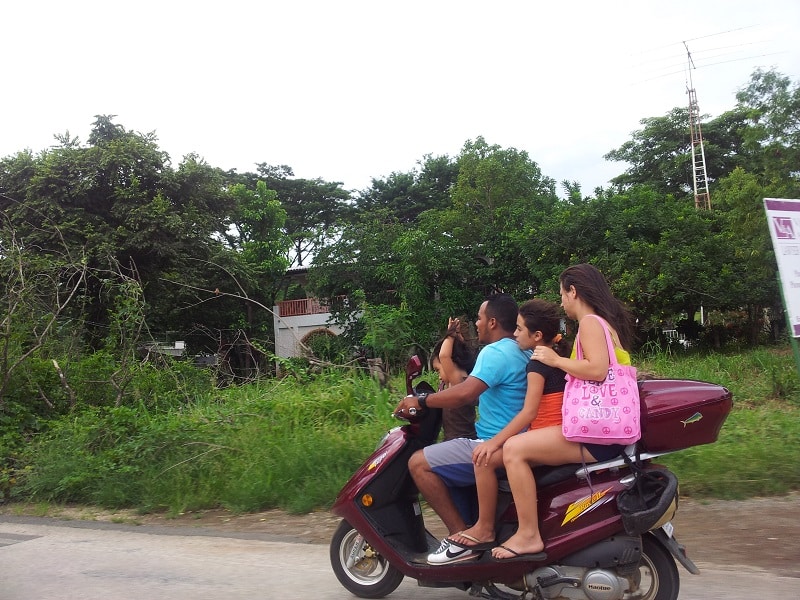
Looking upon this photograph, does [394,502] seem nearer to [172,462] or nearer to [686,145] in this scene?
[172,462]

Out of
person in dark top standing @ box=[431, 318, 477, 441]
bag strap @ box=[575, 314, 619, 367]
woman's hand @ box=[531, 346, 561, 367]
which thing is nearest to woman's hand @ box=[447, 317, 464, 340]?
person in dark top standing @ box=[431, 318, 477, 441]

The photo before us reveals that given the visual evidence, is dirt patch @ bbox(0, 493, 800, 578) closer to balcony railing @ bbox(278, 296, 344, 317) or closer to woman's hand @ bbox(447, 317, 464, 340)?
woman's hand @ bbox(447, 317, 464, 340)

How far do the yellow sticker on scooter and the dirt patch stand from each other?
173 cm

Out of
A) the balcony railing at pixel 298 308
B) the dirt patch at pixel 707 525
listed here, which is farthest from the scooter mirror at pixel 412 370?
the balcony railing at pixel 298 308

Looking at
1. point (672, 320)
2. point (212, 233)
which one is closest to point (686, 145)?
point (672, 320)

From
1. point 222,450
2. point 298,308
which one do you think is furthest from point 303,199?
point 222,450

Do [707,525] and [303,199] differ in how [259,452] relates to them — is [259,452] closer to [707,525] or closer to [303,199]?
[707,525]

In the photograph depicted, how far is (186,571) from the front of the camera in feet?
15.5

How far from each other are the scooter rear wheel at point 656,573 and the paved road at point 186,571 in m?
0.65

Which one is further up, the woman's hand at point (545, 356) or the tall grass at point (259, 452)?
the woman's hand at point (545, 356)

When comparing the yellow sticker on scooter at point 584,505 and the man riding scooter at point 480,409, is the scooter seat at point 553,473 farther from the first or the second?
the man riding scooter at point 480,409

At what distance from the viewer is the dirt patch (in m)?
4.52

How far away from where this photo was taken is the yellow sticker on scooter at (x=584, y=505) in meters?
3.23

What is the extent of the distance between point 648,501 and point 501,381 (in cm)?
86
